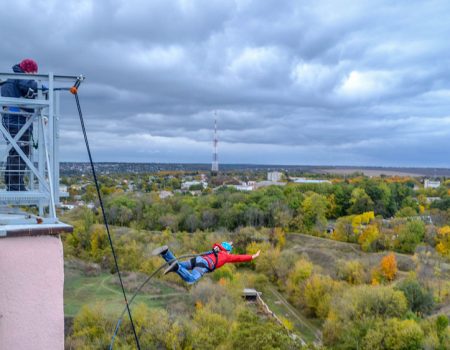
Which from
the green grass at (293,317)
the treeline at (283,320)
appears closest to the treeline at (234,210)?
the treeline at (283,320)

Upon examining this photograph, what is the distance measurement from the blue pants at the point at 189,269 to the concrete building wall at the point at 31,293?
6.15 ft

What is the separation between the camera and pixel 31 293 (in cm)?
404

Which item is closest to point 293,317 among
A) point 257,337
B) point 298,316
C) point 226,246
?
Result: point 298,316

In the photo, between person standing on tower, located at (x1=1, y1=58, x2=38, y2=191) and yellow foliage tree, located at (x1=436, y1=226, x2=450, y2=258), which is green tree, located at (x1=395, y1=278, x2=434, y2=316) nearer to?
yellow foliage tree, located at (x1=436, y1=226, x2=450, y2=258)

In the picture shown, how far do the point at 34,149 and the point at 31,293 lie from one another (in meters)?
2.31

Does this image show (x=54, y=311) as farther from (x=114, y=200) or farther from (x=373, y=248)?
(x=114, y=200)

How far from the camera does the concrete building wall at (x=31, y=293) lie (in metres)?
3.95

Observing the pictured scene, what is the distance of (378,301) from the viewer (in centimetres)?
2166

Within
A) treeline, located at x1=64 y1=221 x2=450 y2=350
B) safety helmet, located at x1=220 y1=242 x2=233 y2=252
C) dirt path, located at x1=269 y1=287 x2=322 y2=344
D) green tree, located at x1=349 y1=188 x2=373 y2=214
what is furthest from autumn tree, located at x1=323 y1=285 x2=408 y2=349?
green tree, located at x1=349 y1=188 x2=373 y2=214

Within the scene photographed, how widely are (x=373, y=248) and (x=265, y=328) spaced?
27367 mm

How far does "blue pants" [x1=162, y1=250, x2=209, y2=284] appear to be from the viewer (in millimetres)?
5855

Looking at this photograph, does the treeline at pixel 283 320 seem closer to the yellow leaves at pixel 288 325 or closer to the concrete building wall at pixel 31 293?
the yellow leaves at pixel 288 325

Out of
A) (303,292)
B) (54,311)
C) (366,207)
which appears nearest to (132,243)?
(303,292)

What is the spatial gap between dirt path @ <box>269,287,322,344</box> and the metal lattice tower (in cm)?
2127
